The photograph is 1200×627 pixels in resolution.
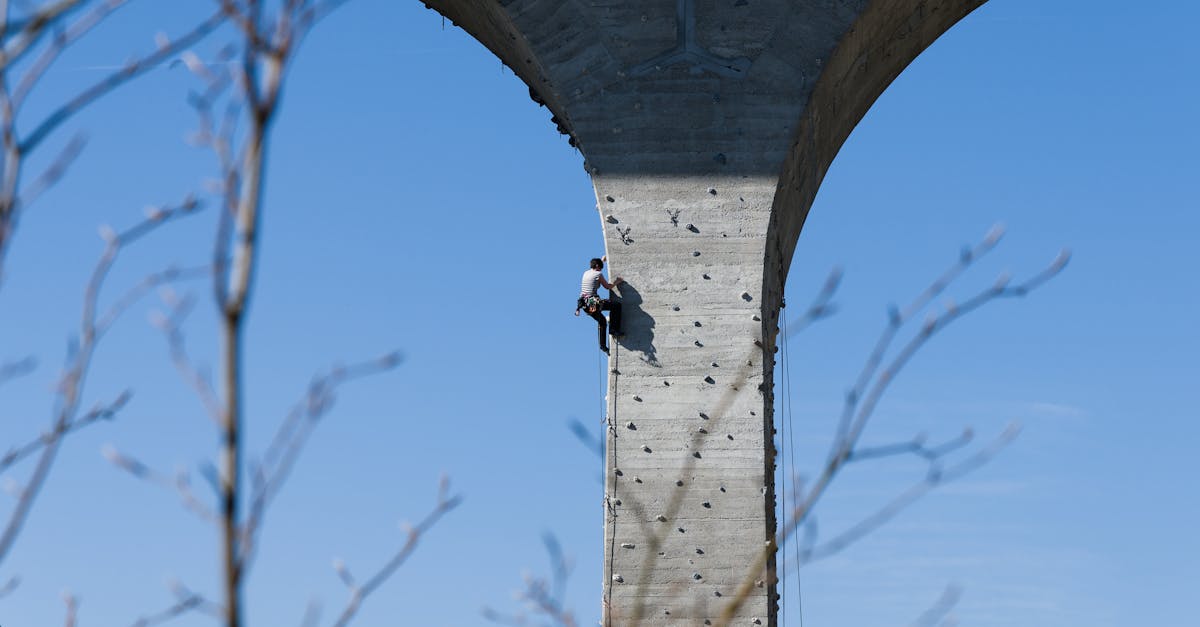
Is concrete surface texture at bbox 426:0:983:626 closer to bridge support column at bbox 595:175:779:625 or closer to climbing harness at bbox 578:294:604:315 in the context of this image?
bridge support column at bbox 595:175:779:625

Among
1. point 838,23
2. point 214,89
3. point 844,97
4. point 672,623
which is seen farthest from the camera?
point 844,97

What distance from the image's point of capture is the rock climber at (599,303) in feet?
45.3

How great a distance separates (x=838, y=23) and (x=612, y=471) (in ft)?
13.6

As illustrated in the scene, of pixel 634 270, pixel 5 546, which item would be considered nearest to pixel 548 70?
pixel 634 270

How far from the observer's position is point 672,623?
13.1 m

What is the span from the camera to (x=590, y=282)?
45.7 feet

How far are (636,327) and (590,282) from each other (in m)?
0.53

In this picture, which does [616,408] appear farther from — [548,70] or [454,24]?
[454,24]

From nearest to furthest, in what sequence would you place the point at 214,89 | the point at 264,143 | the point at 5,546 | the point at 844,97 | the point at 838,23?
1. the point at 264,143
2. the point at 214,89
3. the point at 5,546
4. the point at 838,23
5. the point at 844,97

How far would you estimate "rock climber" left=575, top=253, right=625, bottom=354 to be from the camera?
13.8 meters

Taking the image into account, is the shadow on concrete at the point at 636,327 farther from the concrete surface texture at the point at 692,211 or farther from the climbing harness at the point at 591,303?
the climbing harness at the point at 591,303

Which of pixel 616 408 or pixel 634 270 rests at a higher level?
pixel 634 270

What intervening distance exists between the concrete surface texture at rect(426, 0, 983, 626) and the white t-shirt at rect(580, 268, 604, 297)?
0.16 metres

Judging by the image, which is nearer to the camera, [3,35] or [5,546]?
[3,35]
